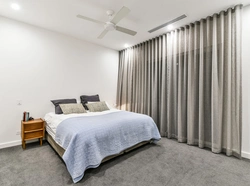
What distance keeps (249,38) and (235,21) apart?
1.35 feet

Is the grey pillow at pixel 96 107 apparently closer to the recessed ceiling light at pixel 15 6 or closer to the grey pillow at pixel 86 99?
the grey pillow at pixel 86 99

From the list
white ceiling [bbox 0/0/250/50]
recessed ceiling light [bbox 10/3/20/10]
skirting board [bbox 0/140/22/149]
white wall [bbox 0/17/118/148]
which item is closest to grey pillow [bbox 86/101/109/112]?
white wall [bbox 0/17/118/148]

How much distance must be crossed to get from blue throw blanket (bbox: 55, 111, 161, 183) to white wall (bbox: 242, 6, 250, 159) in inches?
73.0

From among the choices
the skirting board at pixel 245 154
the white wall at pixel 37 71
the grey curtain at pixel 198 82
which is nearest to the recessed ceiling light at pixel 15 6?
the white wall at pixel 37 71

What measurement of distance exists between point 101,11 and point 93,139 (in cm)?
241

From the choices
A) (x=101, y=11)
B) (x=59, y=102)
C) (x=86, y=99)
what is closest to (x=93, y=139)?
(x=59, y=102)

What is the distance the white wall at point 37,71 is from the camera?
9.49 feet

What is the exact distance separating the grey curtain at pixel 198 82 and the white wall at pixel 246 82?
0.18 metres

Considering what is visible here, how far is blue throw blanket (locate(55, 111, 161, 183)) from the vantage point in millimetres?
1862

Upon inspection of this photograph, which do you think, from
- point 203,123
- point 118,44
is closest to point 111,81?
point 118,44

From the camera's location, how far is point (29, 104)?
317cm

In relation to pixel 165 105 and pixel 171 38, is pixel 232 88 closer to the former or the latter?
pixel 165 105

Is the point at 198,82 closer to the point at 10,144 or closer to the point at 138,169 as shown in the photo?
the point at 138,169

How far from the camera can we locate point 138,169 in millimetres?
2117
